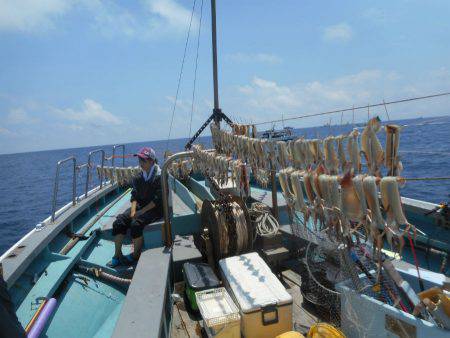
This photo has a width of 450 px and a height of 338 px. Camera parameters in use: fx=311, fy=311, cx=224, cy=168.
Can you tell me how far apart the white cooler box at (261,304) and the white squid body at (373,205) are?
4.54 ft

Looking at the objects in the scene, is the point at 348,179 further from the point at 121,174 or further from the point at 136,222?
the point at 121,174

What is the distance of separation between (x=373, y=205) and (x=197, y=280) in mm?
2715

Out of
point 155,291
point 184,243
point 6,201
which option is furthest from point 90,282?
point 6,201

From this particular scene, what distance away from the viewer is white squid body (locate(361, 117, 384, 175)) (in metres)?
2.82

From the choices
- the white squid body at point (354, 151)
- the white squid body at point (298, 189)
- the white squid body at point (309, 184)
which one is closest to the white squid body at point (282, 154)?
the white squid body at point (298, 189)

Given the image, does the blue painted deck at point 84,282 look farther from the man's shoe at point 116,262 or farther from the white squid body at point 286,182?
the white squid body at point 286,182

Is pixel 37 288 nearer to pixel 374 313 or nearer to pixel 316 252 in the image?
pixel 316 252

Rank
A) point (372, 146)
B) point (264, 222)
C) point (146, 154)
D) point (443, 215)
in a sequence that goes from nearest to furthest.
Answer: point (372, 146) → point (264, 222) → point (443, 215) → point (146, 154)

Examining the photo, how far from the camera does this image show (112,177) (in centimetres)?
1345

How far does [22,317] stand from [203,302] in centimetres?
297

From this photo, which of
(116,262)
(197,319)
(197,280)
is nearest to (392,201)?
(197,280)

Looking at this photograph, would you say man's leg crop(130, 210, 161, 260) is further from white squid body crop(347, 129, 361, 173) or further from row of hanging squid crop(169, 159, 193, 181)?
row of hanging squid crop(169, 159, 193, 181)

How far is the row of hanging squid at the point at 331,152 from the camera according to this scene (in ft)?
8.87

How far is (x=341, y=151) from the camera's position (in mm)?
3281
